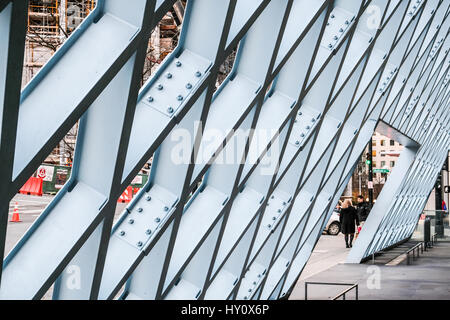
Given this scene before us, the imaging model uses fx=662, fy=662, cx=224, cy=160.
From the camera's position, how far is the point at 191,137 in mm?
5230

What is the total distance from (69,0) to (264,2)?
246 centimetres

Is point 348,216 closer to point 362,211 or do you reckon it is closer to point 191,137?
point 362,211

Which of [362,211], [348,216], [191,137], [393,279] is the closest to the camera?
[191,137]

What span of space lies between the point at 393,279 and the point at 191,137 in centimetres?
1182

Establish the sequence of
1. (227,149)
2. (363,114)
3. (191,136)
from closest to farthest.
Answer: (191,136) < (227,149) < (363,114)

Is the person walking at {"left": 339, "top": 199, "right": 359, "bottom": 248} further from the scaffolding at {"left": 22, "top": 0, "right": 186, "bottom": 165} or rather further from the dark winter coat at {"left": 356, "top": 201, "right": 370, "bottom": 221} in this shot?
the scaffolding at {"left": 22, "top": 0, "right": 186, "bottom": 165}

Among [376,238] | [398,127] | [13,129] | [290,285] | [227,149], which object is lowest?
[376,238]

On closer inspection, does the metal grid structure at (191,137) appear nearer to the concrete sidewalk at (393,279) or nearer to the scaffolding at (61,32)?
the scaffolding at (61,32)

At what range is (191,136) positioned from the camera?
5.22 meters

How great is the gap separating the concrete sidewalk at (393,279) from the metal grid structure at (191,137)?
2390 millimetres

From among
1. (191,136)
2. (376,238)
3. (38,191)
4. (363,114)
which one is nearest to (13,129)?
(38,191)

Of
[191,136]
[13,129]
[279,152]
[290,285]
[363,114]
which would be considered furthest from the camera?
[290,285]

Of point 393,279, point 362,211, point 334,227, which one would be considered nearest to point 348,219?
point 393,279

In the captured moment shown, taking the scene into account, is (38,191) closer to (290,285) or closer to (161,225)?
(161,225)
